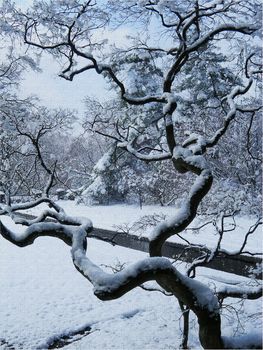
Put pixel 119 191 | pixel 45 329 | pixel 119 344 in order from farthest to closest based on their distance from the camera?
pixel 119 191, pixel 45 329, pixel 119 344

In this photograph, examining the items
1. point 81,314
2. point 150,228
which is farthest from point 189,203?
point 150,228

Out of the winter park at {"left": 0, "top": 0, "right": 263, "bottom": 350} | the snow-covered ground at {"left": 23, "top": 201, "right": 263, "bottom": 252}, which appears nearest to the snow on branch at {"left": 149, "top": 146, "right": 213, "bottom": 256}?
the winter park at {"left": 0, "top": 0, "right": 263, "bottom": 350}

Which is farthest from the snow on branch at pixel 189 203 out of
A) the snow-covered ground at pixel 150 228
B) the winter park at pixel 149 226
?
the snow-covered ground at pixel 150 228

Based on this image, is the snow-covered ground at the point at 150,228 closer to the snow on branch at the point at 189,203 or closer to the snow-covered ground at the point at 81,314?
the snow-covered ground at the point at 81,314

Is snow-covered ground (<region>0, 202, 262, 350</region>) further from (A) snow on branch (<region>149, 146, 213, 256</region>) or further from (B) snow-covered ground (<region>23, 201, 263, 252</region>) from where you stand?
(A) snow on branch (<region>149, 146, 213, 256</region>)

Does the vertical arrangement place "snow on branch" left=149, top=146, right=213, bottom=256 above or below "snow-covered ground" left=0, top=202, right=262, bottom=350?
above

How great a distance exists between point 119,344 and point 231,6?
23.1 feet

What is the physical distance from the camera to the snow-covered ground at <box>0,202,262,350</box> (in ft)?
26.4

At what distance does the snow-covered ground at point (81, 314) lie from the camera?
806cm

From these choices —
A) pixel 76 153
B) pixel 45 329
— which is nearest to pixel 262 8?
pixel 45 329

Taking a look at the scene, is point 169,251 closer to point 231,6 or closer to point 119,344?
point 119,344

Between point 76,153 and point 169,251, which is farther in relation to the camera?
point 76,153

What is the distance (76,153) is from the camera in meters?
45.5

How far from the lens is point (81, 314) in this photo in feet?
31.6
